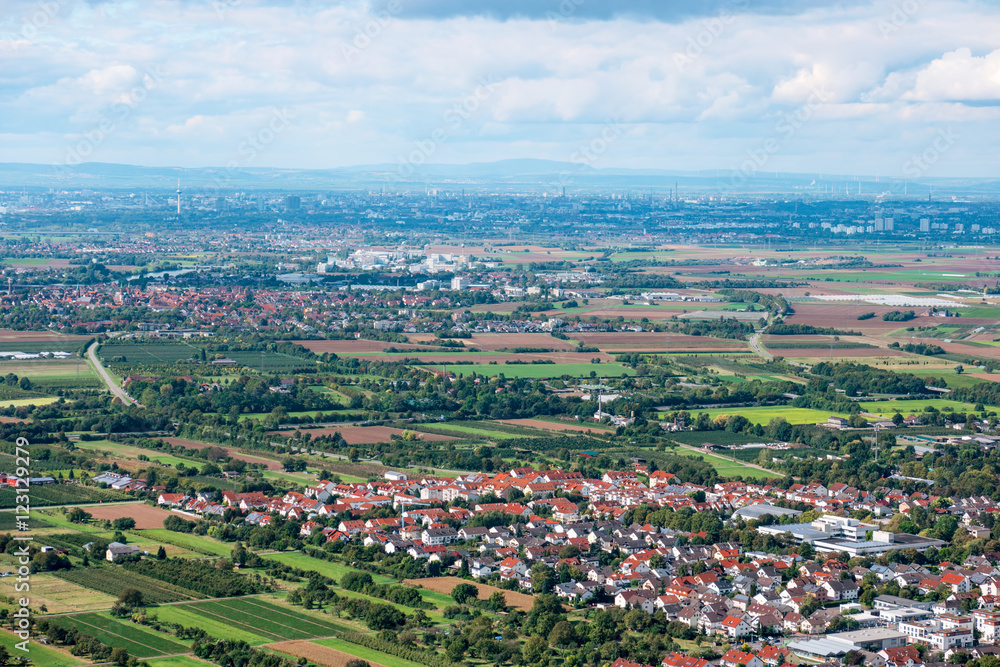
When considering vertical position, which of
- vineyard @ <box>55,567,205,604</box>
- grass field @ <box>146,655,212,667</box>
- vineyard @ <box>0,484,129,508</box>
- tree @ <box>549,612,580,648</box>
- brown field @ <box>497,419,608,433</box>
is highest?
tree @ <box>549,612,580,648</box>

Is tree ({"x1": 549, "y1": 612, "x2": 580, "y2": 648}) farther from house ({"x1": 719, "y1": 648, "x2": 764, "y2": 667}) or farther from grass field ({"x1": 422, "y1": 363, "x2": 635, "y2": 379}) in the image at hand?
grass field ({"x1": 422, "y1": 363, "x2": 635, "y2": 379})

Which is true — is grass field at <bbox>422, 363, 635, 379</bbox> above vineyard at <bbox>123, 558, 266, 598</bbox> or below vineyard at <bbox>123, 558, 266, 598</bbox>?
below

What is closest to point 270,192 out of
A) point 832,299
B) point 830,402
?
point 832,299

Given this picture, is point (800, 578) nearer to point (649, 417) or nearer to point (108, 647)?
point (108, 647)

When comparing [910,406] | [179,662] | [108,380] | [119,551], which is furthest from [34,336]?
[179,662]

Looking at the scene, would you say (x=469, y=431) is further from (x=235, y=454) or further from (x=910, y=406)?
(x=910, y=406)

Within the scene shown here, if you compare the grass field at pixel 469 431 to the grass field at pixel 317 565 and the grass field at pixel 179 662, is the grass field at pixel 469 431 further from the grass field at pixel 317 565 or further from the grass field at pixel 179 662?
the grass field at pixel 179 662

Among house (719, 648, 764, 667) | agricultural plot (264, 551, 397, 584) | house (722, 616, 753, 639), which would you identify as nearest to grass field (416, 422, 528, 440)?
agricultural plot (264, 551, 397, 584)
